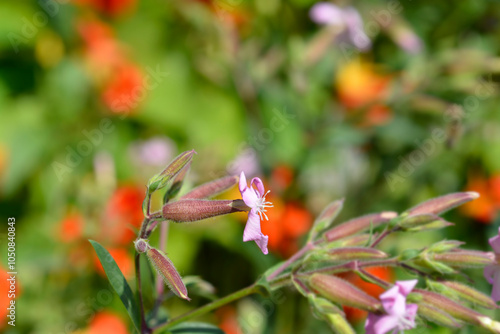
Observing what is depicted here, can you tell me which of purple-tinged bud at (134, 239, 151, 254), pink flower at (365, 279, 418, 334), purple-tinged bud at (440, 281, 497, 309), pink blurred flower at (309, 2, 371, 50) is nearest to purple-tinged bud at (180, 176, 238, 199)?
purple-tinged bud at (134, 239, 151, 254)

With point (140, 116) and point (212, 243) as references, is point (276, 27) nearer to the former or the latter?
point (140, 116)

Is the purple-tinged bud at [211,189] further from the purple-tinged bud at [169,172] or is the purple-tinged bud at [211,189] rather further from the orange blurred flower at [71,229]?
the orange blurred flower at [71,229]

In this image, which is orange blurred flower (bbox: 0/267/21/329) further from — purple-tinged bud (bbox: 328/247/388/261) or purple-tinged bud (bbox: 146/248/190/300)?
purple-tinged bud (bbox: 328/247/388/261)

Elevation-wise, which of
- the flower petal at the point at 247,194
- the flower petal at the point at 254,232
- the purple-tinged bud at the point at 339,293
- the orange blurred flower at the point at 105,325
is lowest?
the purple-tinged bud at the point at 339,293

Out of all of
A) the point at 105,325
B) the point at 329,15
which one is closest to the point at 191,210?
the point at 105,325

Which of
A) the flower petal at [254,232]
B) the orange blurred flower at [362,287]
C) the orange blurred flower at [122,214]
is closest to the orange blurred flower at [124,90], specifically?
the orange blurred flower at [122,214]

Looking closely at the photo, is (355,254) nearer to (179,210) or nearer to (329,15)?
(179,210)
